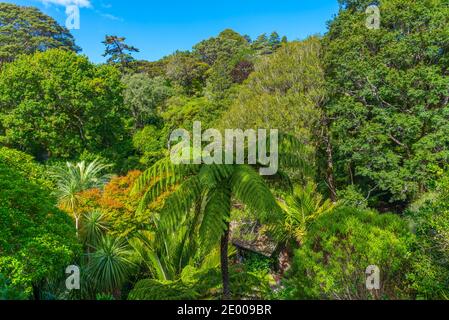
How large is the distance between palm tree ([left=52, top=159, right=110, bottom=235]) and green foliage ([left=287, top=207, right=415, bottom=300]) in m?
8.12

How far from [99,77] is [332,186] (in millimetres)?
15826

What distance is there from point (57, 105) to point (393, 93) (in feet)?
60.1

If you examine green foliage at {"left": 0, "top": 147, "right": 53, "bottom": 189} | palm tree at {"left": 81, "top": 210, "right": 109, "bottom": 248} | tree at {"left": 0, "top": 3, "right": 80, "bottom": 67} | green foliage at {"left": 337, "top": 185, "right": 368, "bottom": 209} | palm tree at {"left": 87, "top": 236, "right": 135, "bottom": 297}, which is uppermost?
tree at {"left": 0, "top": 3, "right": 80, "bottom": 67}

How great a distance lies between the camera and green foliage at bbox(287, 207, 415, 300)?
6.00 metres

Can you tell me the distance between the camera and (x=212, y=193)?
19.1ft

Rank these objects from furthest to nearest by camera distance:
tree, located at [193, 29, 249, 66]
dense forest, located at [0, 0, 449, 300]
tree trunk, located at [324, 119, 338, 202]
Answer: tree, located at [193, 29, 249, 66]
tree trunk, located at [324, 119, 338, 202]
dense forest, located at [0, 0, 449, 300]

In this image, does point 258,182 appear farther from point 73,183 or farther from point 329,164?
point 329,164

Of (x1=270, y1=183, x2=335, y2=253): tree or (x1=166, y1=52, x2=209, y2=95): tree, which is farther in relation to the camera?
(x1=166, y1=52, x2=209, y2=95): tree

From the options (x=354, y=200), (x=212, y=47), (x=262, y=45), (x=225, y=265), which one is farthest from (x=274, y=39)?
(x=225, y=265)

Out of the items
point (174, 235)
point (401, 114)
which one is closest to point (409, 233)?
point (174, 235)

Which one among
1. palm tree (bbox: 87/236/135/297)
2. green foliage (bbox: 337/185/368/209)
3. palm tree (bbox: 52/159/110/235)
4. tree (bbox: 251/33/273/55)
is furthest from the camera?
tree (bbox: 251/33/273/55)

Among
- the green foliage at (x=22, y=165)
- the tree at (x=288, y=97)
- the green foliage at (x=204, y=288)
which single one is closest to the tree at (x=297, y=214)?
the tree at (x=288, y=97)

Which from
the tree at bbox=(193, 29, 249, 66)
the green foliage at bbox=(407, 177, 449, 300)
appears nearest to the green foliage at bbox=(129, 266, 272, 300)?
the green foliage at bbox=(407, 177, 449, 300)

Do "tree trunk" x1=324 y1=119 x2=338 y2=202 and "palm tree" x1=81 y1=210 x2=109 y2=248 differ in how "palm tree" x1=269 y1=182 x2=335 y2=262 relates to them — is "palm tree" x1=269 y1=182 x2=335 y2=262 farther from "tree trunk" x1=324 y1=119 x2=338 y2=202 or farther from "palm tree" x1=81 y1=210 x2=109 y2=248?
"palm tree" x1=81 y1=210 x2=109 y2=248
